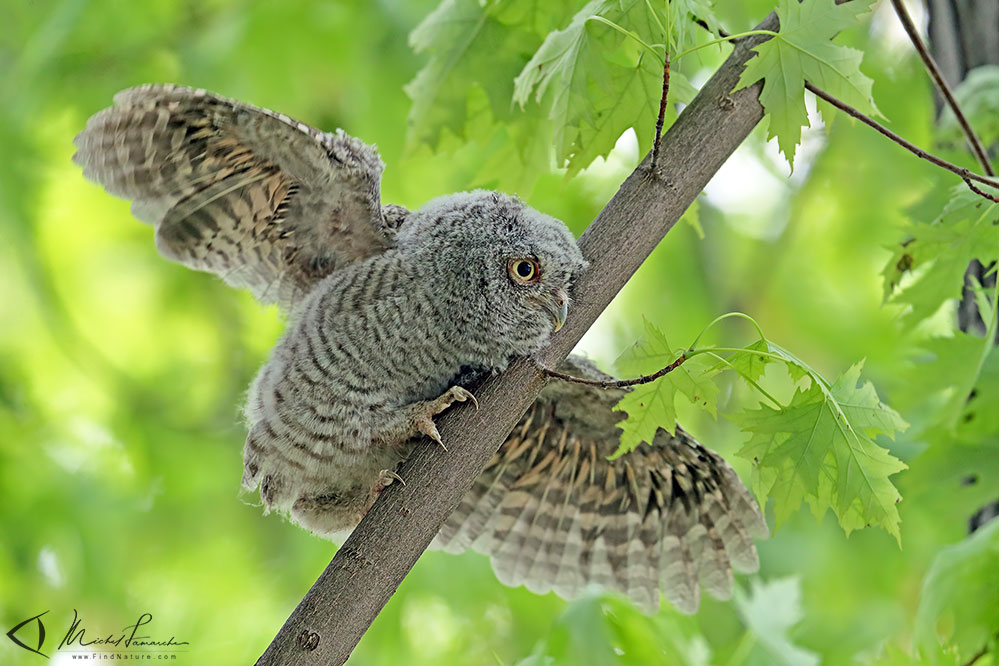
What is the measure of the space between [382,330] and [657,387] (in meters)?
0.59

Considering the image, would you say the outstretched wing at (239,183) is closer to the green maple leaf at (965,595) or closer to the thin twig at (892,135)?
the thin twig at (892,135)

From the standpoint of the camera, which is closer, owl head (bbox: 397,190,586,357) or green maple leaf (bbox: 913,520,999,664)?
owl head (bbox: 397,190,586,357)

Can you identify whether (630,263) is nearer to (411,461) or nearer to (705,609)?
(411,461)

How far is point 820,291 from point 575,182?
65.0 inches

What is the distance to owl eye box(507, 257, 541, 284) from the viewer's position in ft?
5.53

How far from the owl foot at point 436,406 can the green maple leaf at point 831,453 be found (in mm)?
488

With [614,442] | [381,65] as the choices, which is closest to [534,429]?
[614,442]

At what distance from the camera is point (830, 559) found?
13.9ft

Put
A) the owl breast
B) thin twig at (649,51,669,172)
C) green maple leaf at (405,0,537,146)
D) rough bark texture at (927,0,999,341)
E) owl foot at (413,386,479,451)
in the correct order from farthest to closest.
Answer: rough bark texture at (927,0,999,341) < green maple leaf at (405,0,537,146) < the owl breast < owl foot at (413,386,479,451) < thin twig at (649,51,669,172)

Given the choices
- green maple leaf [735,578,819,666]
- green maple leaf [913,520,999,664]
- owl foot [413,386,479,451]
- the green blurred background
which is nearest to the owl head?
owl foot [413,386,479,451]

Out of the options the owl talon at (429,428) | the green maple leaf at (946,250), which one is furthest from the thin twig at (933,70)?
the owl talon at (429,428)

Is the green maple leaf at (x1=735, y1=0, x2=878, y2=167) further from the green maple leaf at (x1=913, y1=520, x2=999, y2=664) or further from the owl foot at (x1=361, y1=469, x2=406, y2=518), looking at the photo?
the green maple leaf at (x1=913, y1=520, x2=999, y2=664)

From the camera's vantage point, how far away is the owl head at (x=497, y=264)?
1639 millimetres

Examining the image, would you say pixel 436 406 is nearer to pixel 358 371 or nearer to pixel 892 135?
pixel 358 371
